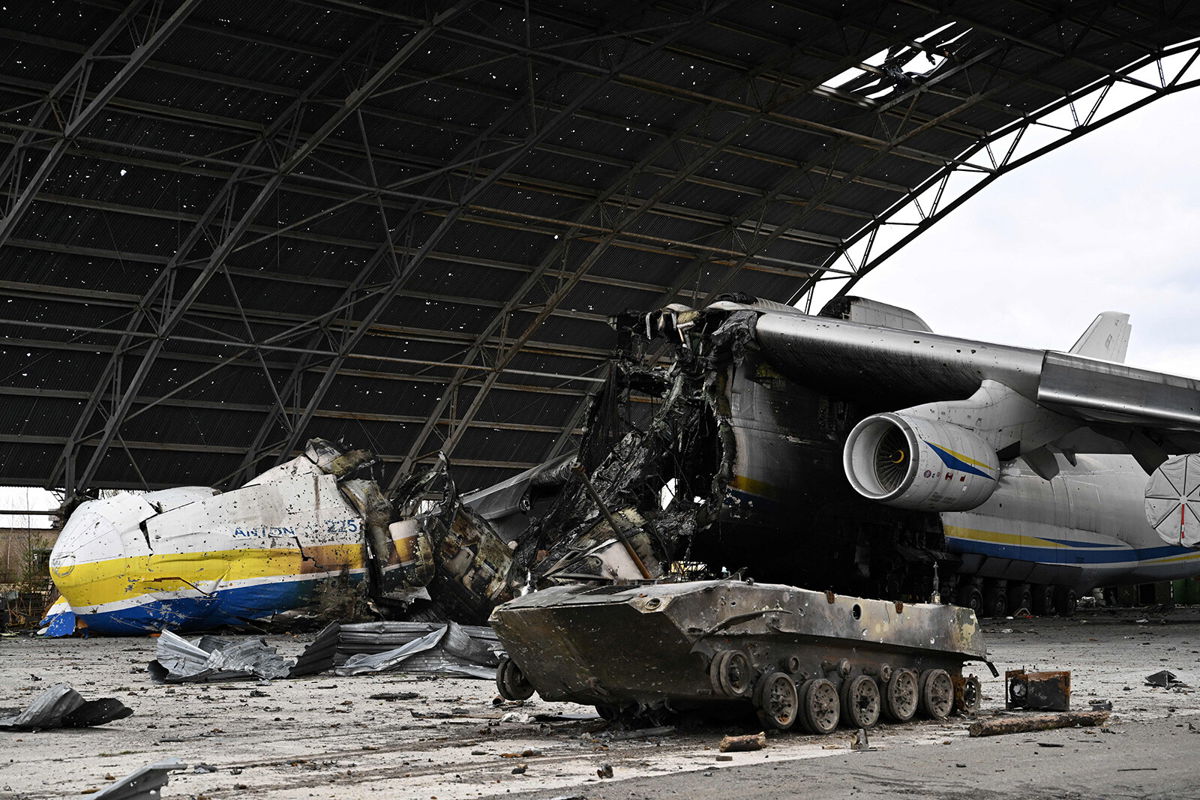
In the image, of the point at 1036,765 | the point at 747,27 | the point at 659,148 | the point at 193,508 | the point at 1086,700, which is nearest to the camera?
the point at 1036,765

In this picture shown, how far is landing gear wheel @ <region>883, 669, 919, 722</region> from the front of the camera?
9.68 metres

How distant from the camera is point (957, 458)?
48.5 feet

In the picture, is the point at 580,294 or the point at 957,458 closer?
the point at 957,458

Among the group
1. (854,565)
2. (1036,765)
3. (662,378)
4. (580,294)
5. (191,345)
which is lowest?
(1036,765)

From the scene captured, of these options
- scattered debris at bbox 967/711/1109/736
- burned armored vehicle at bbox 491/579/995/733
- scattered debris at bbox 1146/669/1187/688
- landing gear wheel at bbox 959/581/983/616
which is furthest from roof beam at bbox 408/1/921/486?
scattered debris at bbox 967/711/1109/736

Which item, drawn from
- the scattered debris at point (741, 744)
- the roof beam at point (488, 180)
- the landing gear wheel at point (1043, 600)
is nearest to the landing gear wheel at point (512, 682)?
the scattered debris at point (741, 744)

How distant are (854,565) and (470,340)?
1647 cm

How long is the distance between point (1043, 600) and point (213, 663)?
1777cm

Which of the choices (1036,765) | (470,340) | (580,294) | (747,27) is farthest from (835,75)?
(1036,765)

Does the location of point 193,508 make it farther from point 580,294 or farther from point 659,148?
point 580,294

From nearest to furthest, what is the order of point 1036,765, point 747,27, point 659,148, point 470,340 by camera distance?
point 1036,765 → point 747,27 → point 659,148 → point 470,340

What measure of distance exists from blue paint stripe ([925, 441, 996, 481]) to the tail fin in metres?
11.3

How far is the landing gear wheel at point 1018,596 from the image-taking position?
982 inches

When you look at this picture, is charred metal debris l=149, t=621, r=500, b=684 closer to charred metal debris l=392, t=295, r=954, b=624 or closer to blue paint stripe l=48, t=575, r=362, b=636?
charred metal debris l=392, t=295, r=954, b=624
